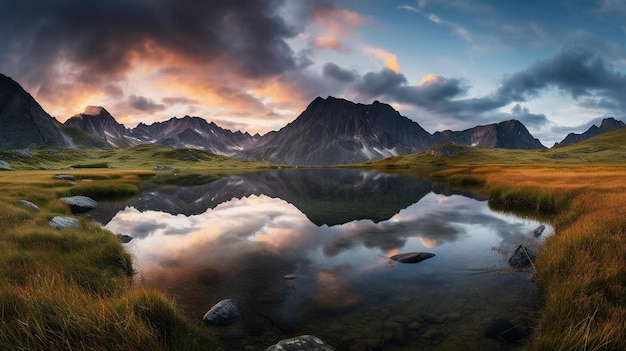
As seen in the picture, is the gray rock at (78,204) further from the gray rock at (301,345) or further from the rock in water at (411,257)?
the gray rock at (301,345)

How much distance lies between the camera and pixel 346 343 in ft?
30.4

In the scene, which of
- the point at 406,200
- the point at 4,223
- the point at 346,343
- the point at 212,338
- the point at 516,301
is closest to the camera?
the point at 212,338

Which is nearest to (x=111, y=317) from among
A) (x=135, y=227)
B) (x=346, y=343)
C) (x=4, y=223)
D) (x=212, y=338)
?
(x=212, y=338)

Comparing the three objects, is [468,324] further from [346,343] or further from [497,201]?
[497,201]

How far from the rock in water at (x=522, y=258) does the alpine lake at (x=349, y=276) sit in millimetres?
402

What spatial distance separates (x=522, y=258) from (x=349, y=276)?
8783 mm

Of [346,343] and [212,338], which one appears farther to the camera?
A: [346,343]

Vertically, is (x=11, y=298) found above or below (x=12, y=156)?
below

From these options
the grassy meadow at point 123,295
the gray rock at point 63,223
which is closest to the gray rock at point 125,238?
the grassy meadow at point 123,295

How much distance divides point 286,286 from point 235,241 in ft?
30.8

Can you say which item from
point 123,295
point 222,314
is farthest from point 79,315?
point 222,314

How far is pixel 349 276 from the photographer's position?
14.8 meters

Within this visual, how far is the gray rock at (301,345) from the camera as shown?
7.74 meters

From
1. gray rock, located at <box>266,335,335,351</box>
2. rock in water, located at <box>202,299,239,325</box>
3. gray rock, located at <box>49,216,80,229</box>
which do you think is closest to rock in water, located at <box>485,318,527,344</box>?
gray rock, located at <box>266,335,335,351</box>
